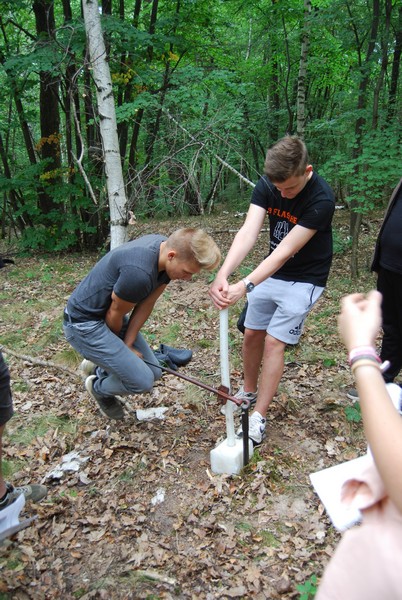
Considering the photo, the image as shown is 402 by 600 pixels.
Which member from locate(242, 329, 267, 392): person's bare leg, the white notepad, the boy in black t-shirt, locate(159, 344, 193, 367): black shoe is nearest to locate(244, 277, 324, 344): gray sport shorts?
the boy in black t-shirt

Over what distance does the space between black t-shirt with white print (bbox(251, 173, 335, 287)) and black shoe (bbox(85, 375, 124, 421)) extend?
1755 millimetres

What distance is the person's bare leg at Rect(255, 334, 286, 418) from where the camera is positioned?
10.4ft

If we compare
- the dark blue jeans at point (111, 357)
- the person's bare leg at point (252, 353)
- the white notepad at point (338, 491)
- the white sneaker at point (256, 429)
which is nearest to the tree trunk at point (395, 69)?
the person's bare leg at point (252, 353)

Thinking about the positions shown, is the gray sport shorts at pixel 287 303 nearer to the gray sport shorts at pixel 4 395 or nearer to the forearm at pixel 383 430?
the gray sport shorts at pixel 4 395

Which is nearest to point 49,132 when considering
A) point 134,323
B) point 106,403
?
point 134,323

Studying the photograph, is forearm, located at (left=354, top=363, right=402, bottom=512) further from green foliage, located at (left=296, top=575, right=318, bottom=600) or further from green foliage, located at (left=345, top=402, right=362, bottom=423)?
green foliage, located at (left=345, top=402, right=362, bottom=423)

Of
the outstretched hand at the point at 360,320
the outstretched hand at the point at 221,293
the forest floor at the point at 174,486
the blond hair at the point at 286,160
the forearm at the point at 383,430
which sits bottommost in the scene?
the forest floor at the point at 174,486

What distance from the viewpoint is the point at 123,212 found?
5.60m

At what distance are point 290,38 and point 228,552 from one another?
13027 millimetres

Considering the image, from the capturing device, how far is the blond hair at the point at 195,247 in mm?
2848

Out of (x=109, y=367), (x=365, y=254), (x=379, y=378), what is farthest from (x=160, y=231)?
(x=379, y=378)

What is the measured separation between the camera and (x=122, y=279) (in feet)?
9.50

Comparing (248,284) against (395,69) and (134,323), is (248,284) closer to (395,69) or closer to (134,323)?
(134,323)

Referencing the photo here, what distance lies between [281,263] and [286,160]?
0.68 meters
